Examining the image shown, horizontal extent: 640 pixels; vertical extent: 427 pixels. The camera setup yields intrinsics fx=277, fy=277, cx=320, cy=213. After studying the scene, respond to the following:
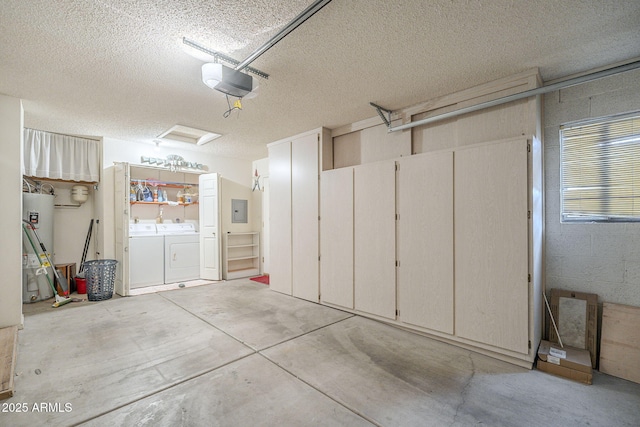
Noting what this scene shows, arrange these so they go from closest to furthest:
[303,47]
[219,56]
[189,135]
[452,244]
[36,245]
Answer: [303,47] < [219,56] < [452,244] < [36,245] < [189,135]

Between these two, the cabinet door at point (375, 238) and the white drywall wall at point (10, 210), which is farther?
the cabinet door at point (375, 238)

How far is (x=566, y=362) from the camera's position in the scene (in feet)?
7.75

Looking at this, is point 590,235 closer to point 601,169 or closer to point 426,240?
point 601,169

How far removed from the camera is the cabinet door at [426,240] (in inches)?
117

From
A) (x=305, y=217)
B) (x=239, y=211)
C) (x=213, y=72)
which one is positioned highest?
(x=213, y=72)

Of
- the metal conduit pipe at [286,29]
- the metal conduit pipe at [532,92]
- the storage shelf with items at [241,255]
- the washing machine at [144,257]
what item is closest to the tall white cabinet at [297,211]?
the metal conduit pipe at [532,92]

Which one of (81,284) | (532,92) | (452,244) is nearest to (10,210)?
(81,284)

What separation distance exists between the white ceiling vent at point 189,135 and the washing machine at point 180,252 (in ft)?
6.34

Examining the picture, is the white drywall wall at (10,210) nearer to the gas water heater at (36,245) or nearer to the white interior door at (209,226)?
the gas water heater at (36,245)

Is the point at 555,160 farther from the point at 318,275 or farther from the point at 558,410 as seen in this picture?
the point at 318,275

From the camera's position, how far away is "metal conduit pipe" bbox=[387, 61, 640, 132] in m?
2.27

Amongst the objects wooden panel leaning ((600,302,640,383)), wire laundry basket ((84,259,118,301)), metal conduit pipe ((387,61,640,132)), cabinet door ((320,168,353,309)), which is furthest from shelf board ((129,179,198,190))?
wooden panel leaning ((600,302,640,383))

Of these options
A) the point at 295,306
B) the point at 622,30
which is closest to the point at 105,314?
the point at 295,306

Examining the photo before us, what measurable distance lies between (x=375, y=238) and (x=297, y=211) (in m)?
1.55
